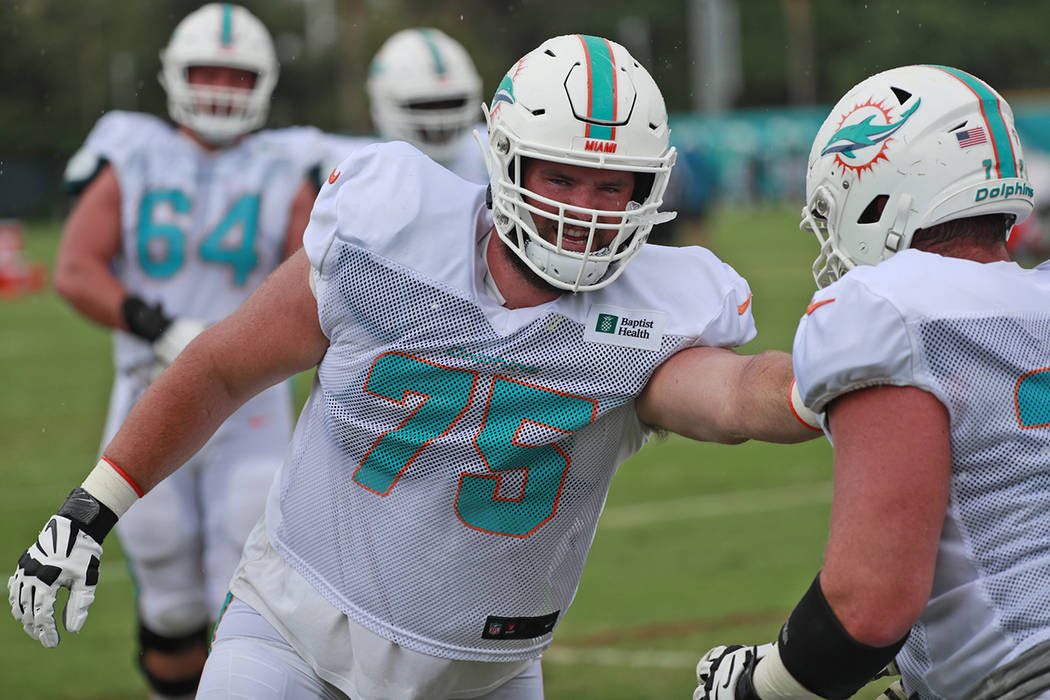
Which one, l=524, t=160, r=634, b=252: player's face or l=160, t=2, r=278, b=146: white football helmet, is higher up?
l=524, t=160, r=634, b=252: player's face

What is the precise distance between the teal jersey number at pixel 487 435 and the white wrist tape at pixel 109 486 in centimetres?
51

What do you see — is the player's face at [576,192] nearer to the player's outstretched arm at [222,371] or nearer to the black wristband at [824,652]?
the player's outstretched arm at [222,371]

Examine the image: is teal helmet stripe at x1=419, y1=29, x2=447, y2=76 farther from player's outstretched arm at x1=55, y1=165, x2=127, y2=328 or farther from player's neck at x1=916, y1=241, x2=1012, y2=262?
Result: player's neck at x1=916, y1=241, x2=1012, y2=262

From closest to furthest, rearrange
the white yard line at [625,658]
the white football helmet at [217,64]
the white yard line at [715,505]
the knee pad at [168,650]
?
the knee pad at [168,650] → the white football helmet at [217,64] → the white yard line at [625,658] → the white yard line at [715,505]

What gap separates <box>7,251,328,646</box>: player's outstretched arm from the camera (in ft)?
8.89

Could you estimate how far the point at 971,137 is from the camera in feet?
7.50

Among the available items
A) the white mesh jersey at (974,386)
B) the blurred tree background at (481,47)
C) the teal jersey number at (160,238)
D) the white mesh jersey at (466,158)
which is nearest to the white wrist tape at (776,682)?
the white mesh jersey at (974,386)

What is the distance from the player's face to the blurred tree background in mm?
29660

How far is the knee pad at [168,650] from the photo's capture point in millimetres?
4438

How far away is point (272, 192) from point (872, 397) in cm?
321

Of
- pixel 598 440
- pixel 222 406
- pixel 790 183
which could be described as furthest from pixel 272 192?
pixel 790 183

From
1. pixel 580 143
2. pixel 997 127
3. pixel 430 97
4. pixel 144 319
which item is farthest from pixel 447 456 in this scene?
pixel 430 97

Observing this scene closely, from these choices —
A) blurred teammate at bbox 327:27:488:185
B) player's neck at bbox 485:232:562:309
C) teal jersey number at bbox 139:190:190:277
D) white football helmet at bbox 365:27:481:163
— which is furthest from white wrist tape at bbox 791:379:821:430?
white football helmet at bbox 365:27:481:163

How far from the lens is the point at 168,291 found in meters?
4.81
